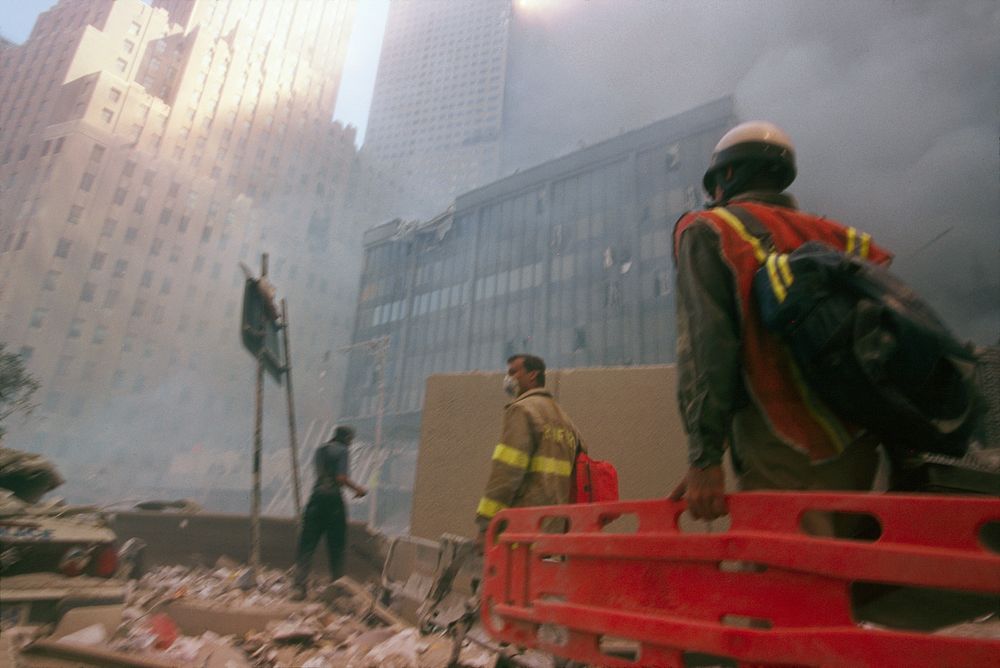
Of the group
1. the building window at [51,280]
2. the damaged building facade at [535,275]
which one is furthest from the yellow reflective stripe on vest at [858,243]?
the building window at [51,280]

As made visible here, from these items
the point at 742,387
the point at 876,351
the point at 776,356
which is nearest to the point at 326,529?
the point at 742,387

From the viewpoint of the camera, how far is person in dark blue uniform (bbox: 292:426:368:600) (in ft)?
15.0

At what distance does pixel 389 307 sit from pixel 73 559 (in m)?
34.2

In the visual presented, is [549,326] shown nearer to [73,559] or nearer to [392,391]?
[392,391]

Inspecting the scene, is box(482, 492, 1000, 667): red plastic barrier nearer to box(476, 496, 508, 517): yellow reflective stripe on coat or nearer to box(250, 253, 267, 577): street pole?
box(476, 496, 508, 517): yellow reflective stripe on coat

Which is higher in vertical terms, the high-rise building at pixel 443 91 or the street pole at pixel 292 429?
the high-rise building at pixel 443 91

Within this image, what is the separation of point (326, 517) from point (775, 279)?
14.5ft

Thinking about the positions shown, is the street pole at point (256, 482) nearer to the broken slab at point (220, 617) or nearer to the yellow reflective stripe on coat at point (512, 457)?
the broken slab at point (220, 617)

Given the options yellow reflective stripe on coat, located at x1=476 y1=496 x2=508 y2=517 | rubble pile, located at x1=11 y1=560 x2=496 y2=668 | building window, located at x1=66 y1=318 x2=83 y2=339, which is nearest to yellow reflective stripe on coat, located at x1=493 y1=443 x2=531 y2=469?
yellow reflective stripe on coat, located at x1=476 y1=496 x2=508 y2=517

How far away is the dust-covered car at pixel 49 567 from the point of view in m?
2.58

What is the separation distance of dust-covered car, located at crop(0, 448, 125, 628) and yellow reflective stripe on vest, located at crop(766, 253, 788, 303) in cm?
355

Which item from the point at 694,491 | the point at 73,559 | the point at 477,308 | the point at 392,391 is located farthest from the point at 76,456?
the point at 694,491

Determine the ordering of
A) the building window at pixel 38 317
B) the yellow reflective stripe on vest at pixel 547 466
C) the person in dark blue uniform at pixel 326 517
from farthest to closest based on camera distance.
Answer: the building window at pixel 38 317 → the person in dark blue uniform at pixel 326 517 → the yellow reflective stripe on vest at pixel 547 466

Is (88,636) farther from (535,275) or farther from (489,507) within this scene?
(535,275)
